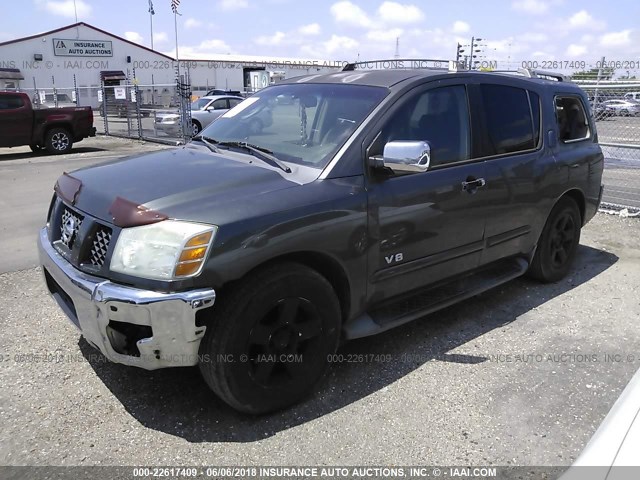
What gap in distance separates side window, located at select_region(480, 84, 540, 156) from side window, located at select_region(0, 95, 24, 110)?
1394 cm

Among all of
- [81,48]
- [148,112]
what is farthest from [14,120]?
[81,48]

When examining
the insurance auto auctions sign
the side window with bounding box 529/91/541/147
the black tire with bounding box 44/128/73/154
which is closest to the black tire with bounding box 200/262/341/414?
the side window with bounding box 529/91/541/147

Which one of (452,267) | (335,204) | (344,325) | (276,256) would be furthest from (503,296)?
(276,256)

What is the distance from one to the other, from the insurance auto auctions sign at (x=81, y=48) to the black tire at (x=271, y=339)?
5150 centimetres

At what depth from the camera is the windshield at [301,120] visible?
329 cm

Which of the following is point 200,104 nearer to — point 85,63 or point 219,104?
point 219,104

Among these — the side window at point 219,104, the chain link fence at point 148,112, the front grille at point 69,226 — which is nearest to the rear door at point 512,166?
the front grille at point 69,226

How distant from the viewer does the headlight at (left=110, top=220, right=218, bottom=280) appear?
2523mm

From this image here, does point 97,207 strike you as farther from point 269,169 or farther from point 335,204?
point 335,204

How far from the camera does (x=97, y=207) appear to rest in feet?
9.30

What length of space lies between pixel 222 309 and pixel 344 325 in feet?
2.99

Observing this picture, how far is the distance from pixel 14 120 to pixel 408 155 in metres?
14.4

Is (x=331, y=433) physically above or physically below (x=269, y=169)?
below

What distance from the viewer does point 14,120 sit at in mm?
14195
